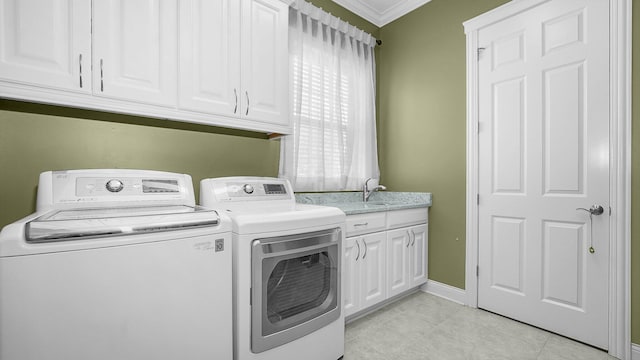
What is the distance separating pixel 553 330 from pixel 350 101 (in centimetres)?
250

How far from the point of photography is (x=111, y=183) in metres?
1.46

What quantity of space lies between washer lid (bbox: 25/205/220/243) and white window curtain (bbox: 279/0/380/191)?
118 cm

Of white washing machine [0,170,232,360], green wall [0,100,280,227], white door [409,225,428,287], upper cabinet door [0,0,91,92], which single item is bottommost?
white door [409,225,428,287]

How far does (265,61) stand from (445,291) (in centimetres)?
254

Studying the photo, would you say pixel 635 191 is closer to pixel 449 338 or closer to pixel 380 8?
pixel 449 338

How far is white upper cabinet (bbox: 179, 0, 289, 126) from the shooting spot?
5.30 feet

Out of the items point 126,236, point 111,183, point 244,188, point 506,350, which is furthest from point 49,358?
point 506,350

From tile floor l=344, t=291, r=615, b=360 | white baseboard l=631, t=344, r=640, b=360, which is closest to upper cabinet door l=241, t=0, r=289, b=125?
tile floor l=344, t=291, r=615, b=360

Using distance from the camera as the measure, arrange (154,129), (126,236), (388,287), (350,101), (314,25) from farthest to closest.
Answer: (350,101)
(314,25)
(388,287)
(154,129)
(126,236)

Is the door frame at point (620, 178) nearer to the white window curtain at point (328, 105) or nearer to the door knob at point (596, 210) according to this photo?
the door knob at point (596, 210)

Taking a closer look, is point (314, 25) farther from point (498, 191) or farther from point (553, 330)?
point (553, 330)

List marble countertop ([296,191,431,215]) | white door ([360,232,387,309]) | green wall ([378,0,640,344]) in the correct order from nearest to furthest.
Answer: white door ([360,232,387,309]), marble countertop ([296,191,431,215]), green wall ([378,0,640,344])

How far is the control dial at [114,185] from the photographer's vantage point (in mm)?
1449

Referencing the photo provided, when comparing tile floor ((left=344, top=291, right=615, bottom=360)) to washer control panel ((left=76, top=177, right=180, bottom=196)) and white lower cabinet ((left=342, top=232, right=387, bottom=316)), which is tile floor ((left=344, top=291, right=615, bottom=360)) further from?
washer control panel ((left=76, top=177, right=180, bottom=196))
